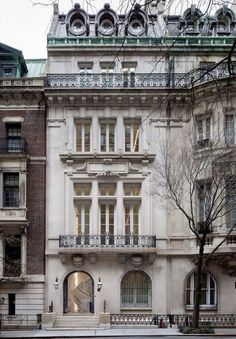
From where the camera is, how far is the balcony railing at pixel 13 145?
3563cm

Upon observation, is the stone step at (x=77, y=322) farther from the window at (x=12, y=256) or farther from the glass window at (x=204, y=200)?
the glass window at (x=204, y=200)

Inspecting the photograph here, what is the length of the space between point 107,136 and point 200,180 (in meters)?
6.38

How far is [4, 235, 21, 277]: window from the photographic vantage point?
34266 millimetres

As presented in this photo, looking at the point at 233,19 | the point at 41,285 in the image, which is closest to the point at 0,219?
the point at 41,285

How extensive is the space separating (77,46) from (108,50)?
2.40 metres

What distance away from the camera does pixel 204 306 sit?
34125mm

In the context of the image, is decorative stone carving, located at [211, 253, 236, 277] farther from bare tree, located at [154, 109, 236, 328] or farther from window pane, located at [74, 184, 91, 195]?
window pane, located at [74, 184, 91, 195]

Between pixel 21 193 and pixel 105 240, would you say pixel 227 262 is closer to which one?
pixel 105 240

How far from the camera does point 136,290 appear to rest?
3472 cm

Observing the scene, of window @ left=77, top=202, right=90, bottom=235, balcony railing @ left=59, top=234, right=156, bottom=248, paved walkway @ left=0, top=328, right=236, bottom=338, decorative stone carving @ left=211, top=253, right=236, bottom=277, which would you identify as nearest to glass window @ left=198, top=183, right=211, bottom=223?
decorative stone carving @ left=211, top=253, right=236, bottom=277

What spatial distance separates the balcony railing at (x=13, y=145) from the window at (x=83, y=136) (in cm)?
310

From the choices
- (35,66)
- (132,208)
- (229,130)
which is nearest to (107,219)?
(132,208)

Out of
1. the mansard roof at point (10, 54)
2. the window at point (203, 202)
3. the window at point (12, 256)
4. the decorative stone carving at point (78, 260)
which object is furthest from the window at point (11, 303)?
the mansard roof at point (10, 54)

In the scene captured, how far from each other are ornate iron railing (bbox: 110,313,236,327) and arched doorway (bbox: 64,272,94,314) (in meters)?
2.50
